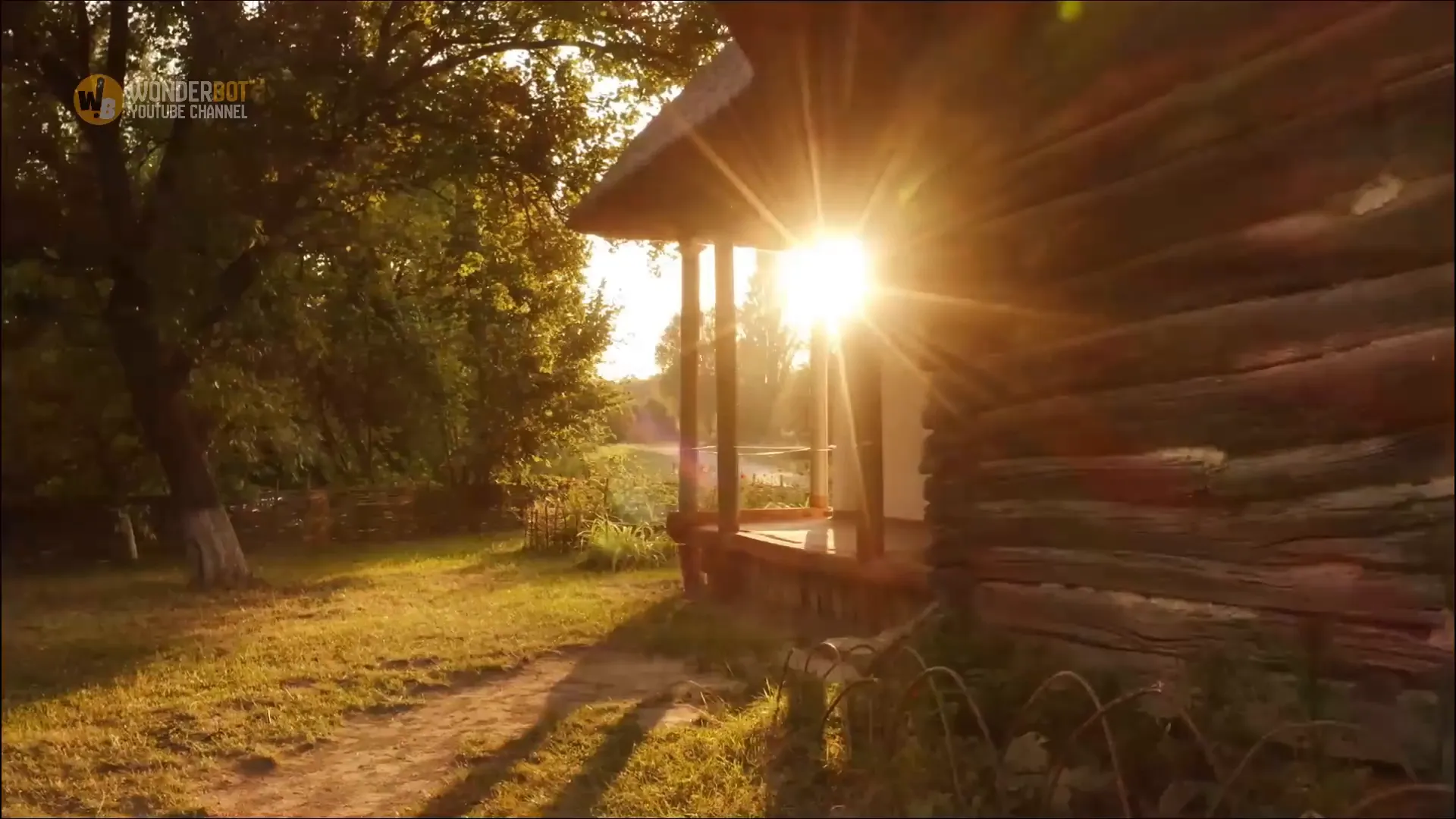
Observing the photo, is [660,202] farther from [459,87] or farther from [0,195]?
[0,195]

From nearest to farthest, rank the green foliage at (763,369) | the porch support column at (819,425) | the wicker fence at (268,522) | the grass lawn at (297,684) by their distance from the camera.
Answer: the wicker fence at (268,522) < the grass lawn at (297,684) < the porch support column at (819,425) < the green foliage at (763,369)

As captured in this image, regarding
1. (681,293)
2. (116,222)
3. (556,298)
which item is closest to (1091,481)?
(116,222)

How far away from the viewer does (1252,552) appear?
3477 millimetres

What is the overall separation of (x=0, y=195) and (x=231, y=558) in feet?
18.3

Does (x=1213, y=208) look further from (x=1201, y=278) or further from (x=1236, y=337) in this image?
(x=1236, y=337)

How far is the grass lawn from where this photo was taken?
303cm

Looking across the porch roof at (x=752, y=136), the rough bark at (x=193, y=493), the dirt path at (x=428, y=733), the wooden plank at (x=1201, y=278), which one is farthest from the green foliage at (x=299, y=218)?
the wooden plank at (x=1201, y=278)

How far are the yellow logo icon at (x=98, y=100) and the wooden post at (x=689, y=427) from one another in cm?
558

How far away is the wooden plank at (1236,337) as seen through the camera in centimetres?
298

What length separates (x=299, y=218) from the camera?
6828 mm

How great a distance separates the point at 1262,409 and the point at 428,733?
12.5 ft

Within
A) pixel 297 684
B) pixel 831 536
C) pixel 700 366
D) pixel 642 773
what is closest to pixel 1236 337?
pixel 642 773

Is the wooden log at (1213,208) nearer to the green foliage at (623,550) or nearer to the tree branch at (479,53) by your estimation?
the tree branch at (479,53)

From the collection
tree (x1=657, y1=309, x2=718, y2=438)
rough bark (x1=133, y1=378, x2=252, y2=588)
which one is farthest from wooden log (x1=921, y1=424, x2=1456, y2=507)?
tree (x1=657, y1=309, x2=718, y2=438)
